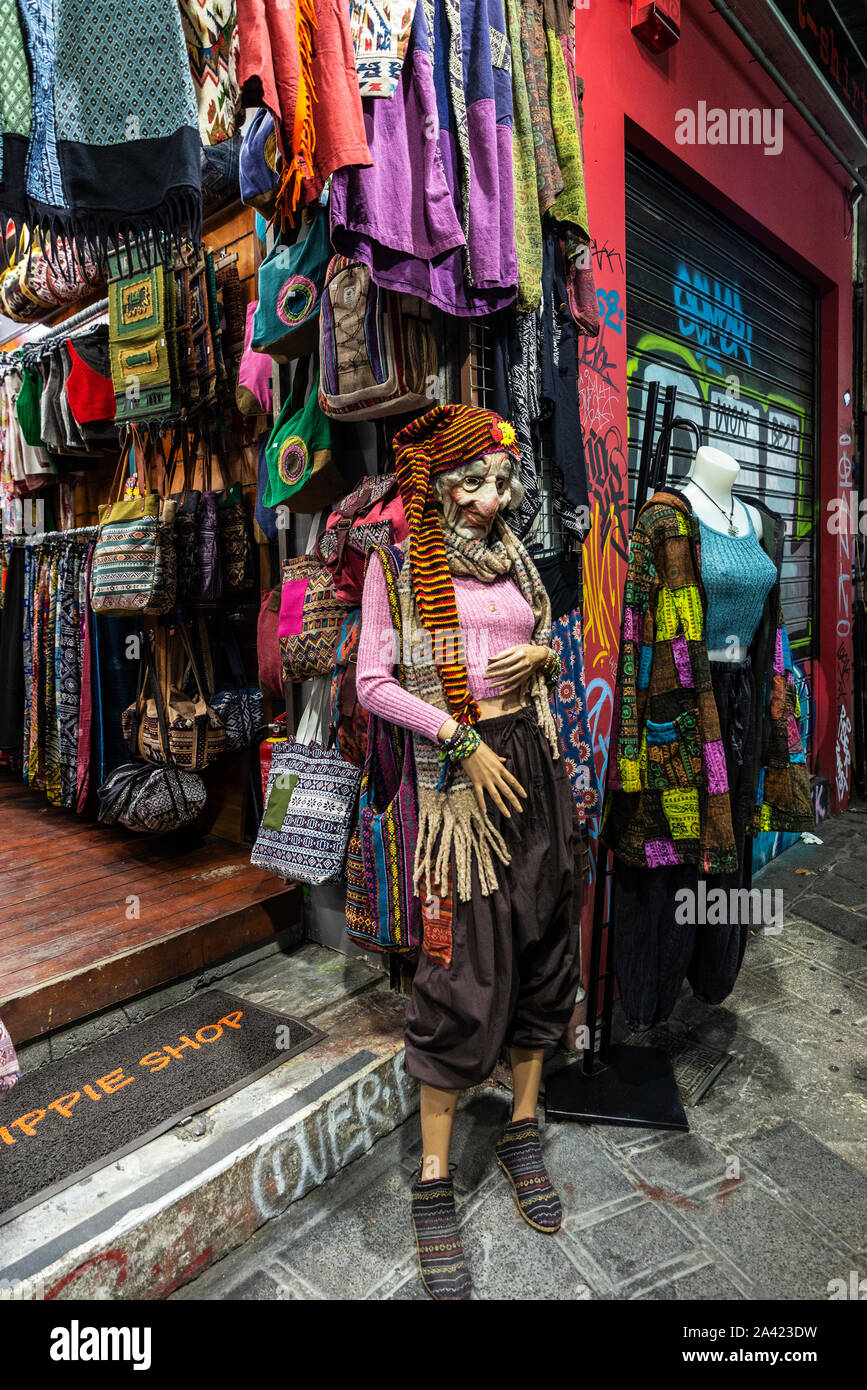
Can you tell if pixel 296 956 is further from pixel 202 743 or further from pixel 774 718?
pixel 774 718

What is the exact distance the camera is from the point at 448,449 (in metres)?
1.98

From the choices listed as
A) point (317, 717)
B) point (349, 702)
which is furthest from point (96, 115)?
point (317, 717)

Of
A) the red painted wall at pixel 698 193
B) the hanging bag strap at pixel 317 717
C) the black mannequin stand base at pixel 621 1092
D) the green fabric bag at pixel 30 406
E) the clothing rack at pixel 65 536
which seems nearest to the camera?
the black mannequin stand base at pixel 621 1092

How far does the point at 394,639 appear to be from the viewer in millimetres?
1999

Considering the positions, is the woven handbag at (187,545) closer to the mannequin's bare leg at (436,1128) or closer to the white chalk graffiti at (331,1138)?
the white chalk graffiti at (331,1138)

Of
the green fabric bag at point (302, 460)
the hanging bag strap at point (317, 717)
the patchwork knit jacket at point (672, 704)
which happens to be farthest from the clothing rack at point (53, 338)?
the patchwork knit jacket at point (672, 704)

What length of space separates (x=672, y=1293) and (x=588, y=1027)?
0.82 metres

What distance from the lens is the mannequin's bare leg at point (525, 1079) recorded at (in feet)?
7.31

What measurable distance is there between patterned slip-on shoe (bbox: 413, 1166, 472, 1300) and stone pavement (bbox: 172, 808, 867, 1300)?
0.04m

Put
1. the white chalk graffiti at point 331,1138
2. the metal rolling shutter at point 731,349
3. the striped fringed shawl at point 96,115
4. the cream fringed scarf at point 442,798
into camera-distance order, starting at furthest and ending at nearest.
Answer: the metal rolling shutter at point 731,349
the white chalk graffiti at point 331,1138
the cream fringed scarf at point 442,798
the striped fringed shawl at point 96,115

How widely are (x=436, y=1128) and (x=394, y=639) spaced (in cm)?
125

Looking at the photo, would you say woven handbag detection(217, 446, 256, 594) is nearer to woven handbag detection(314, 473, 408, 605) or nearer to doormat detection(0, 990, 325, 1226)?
woven handbag detection(314, 473, 408, 605)

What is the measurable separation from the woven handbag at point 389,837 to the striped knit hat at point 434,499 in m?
0.27

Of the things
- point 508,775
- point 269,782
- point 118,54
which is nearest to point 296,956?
point 269,782
